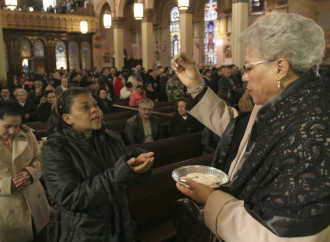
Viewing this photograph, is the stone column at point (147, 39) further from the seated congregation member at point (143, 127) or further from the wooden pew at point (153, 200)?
the wooden pew at point (153, 200)

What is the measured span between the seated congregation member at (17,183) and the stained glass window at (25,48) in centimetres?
1870

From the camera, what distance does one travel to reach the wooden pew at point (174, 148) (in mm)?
4227

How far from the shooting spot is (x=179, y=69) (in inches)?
74.6

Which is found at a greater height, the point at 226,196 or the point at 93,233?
the point at 226,196

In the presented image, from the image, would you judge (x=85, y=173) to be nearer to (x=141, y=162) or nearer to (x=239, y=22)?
(x=141, y=162)

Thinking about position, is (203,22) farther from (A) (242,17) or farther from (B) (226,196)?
(B) (226,196)

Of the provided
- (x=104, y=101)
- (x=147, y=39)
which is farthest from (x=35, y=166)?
(x=147, y=39)

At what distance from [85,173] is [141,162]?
37cm

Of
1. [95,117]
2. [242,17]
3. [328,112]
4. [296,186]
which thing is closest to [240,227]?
[296,186]

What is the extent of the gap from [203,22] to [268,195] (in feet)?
66.4

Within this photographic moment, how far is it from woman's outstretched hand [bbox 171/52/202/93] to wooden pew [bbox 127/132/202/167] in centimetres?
230

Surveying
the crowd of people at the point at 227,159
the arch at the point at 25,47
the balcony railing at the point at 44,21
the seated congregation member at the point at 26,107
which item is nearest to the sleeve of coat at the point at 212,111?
the crowd of people at the point at 227,159

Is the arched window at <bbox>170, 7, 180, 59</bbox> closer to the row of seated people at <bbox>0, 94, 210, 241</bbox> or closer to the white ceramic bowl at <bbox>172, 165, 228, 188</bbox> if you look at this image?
the row of seated people at <bbox>0, 94, 210, 241</bbox>

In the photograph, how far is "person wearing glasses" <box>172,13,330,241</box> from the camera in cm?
99
